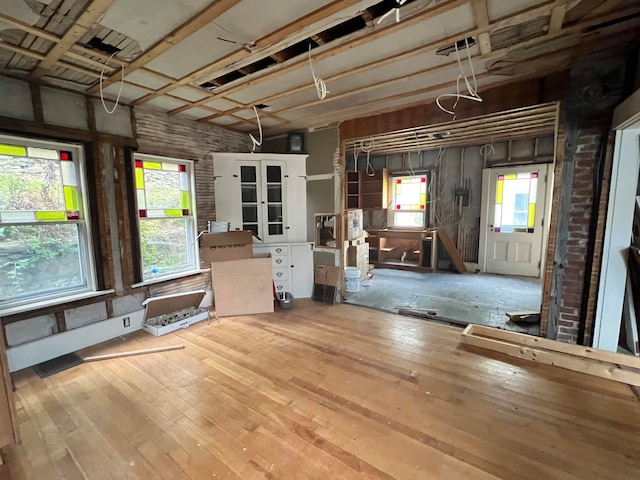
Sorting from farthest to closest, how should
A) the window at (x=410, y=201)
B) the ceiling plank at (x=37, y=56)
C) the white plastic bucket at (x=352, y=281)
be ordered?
1. the window at (x=410, y=201)
2. the white plastic bucket at (x=352, y=281)
3. the ceiling plank at (x=37, y=56)

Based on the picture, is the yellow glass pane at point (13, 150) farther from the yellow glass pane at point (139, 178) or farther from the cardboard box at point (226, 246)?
the cardboard box at point (226, 246)

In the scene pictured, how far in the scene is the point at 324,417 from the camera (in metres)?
→ 1.94

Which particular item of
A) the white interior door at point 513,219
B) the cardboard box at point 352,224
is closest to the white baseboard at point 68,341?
the cardboard box at point 352,224

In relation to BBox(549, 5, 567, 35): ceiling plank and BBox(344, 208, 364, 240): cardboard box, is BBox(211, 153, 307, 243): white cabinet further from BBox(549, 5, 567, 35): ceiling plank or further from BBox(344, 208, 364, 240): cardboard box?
BBox(549, 5, 567, 35): ceiling plank

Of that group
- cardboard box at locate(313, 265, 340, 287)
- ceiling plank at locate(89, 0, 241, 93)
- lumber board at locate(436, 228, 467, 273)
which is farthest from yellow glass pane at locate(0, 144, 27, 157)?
lumber board at locate(436, 228, 467, 273)

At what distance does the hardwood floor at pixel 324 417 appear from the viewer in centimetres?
158

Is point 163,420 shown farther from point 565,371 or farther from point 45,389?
point 565,371

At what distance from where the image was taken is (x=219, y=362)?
2664 millimetres

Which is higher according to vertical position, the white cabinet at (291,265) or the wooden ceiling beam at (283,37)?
the wooden ceiling beam at (283,37)

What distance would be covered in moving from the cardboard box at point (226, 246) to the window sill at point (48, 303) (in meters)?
1.13

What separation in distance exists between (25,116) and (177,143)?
1.46 m

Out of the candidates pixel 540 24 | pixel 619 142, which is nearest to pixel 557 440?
pixel 619 142

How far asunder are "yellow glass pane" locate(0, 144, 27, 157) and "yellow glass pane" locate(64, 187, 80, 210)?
431 millimetres

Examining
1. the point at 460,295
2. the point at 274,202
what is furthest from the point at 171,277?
the point at 460,295
